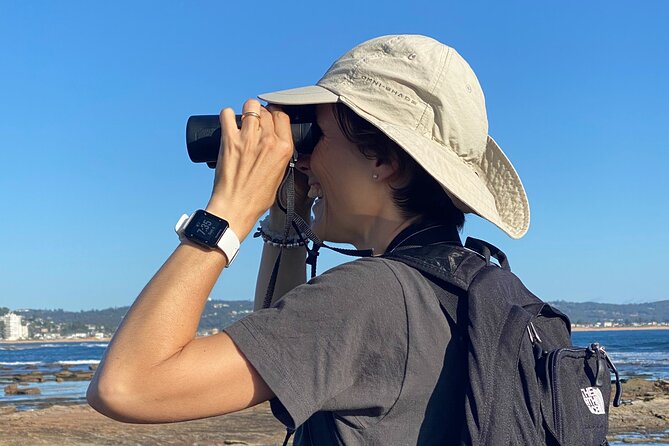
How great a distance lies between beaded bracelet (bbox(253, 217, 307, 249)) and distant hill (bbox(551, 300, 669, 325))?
542 feet

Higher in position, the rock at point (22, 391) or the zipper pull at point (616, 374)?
the zipper pull at point (616, 374)

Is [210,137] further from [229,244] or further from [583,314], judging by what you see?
[583,314]

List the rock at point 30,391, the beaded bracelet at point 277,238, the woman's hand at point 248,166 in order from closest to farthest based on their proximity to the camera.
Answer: the woman's hand at point 248,166 < the beaded bracelet at point 277,238 < the rock at point 30,391

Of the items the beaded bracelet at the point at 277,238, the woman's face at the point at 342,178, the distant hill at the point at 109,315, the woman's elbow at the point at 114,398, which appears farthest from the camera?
the distant hill at the point at 109,315

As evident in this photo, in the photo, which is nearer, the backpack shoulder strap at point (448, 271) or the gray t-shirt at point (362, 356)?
the gray t-shirt at point (362, 356)

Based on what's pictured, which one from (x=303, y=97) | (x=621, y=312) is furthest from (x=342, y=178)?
(x=621, y=312)

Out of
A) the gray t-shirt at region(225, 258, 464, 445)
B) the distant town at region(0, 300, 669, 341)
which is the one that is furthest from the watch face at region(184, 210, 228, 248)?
the distant town at region(0, 300, 669, 341)

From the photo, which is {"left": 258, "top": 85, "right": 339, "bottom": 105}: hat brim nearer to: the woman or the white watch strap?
the woman

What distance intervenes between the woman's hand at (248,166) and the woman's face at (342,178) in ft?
0.56

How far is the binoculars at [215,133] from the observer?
1.75 metres

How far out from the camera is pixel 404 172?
1.78m

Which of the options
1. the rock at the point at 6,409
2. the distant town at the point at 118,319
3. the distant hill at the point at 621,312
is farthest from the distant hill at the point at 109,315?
the rock at the point at 6,409

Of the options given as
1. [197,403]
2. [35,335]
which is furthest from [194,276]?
[35,335]

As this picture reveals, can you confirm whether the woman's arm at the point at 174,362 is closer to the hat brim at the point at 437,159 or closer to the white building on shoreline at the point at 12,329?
the hat brim at the point at 437,159
